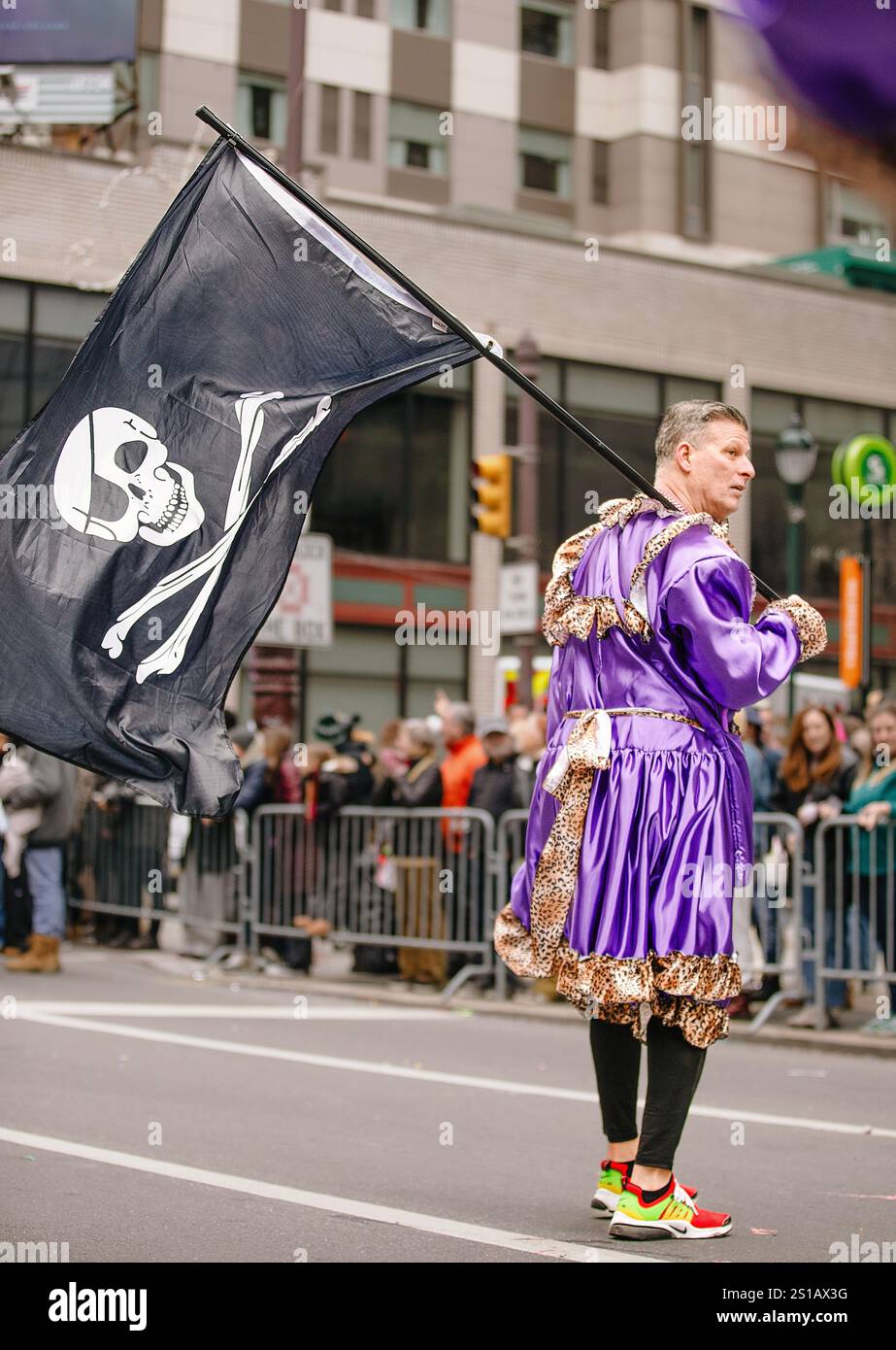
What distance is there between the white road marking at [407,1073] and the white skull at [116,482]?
376cm

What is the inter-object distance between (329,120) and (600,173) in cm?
585

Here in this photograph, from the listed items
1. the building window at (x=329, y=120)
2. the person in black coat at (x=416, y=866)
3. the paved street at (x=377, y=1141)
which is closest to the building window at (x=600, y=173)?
the building window at (x=329, y=120)

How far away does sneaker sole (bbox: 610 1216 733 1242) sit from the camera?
4.75m

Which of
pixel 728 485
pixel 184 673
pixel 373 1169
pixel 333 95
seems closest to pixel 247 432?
pixel 184 673

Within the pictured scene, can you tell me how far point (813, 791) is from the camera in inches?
456

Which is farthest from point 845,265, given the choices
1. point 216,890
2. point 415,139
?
point 216,890

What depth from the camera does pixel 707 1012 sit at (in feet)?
15.6

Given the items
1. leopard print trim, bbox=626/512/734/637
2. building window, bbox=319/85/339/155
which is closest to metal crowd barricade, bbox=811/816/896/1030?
leopard print trim, bbox=626/512/734/637

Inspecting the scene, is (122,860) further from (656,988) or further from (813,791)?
(656,988)

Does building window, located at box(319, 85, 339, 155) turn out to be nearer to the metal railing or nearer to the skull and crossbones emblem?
the metal railing

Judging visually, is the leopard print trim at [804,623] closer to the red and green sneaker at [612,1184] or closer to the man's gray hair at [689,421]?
the man's gray hair at [689,421]

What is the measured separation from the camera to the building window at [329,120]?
34812 millimetres
